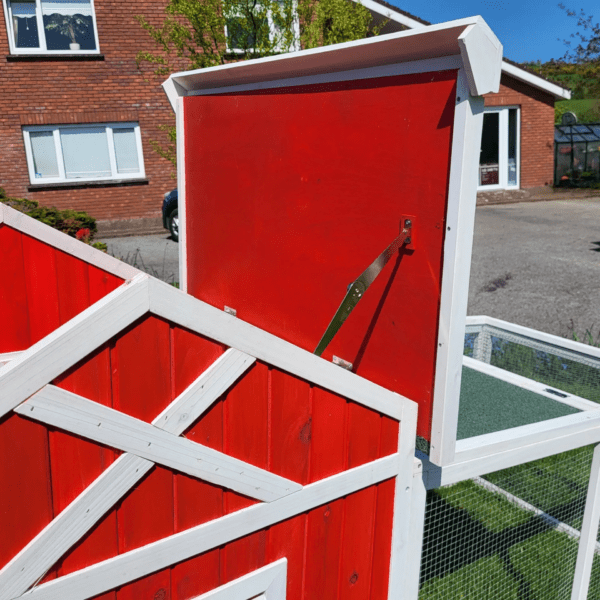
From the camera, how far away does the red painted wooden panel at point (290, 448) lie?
4.54 ft

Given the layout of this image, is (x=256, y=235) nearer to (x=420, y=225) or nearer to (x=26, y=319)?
(x=420, y=225)

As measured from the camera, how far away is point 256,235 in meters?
2.35

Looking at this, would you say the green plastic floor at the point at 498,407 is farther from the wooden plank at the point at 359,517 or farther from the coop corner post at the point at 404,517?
the wooden plank at the point at 359,517

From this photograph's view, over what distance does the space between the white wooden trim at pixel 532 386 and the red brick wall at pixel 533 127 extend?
14732 millimetres

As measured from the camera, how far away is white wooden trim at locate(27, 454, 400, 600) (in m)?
1.20

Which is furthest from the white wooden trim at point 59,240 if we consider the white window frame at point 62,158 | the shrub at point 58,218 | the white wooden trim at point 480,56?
the white window frame at point 62,158

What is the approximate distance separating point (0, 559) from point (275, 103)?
5.36ft

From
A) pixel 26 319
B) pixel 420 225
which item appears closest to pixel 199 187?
pixel 26 319

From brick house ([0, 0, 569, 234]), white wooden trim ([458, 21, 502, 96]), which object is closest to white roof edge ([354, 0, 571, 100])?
brick house ([0, 0, 569, 234])

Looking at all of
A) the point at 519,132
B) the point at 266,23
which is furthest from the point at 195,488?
the point at 519,132

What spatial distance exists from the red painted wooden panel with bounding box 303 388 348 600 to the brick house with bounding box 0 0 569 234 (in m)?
12.7

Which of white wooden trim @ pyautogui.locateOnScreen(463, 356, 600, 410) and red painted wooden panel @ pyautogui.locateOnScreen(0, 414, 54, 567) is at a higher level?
red painted wooden panel @ pyautogui.locateOnScreen(0, 414, 54, 567)

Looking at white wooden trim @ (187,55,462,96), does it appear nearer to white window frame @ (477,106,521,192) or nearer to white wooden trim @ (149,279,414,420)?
white wooden trim @ (149,279,414,420)

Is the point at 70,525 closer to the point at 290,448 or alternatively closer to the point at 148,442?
the point at 148,442
